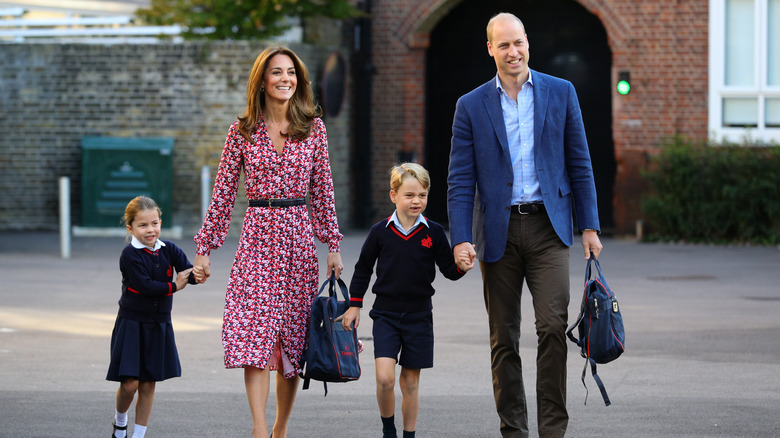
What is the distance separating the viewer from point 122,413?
18.4 feet

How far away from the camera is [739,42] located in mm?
17266

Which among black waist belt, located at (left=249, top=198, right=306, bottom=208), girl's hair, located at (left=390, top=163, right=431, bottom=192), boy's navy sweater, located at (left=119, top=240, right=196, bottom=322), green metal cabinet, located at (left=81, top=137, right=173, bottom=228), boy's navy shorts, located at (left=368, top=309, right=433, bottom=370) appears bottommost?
boy's navy shorts, located at (left=368, top=309, right=433, bottom=370)

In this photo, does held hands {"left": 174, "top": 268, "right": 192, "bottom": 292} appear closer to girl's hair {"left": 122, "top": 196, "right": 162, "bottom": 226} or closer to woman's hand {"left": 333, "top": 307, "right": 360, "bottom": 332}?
girl's hair {"left": 122, "top": 196, "right": 162, "bottom": 226}

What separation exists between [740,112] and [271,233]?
13.3 metres

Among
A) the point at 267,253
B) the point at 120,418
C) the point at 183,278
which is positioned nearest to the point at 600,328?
the point at 267,253

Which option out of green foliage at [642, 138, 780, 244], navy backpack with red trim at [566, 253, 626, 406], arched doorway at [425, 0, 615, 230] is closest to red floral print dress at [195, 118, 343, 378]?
navy backpack with red trim at [566, 253, 626, 406]

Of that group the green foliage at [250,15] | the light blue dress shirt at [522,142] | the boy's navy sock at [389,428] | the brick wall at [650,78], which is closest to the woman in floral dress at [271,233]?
the boy's navy sock at [389,428]

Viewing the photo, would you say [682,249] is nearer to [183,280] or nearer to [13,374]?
[13,374]

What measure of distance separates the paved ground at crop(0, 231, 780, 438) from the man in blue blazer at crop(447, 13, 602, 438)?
73 centimetres

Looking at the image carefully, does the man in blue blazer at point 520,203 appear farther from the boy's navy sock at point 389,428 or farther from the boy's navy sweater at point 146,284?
the boy's navy sweater at point 146,284

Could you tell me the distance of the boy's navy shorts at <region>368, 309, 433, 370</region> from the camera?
17.8 feet

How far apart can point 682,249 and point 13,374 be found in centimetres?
1042

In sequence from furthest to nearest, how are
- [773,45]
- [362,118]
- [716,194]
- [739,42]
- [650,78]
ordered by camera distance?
1. [362,118]
2. [650,78]
3. [739,42]
4. [773,45]
5. [716,194]

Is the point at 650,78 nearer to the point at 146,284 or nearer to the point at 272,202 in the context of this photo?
the point at 272,202
